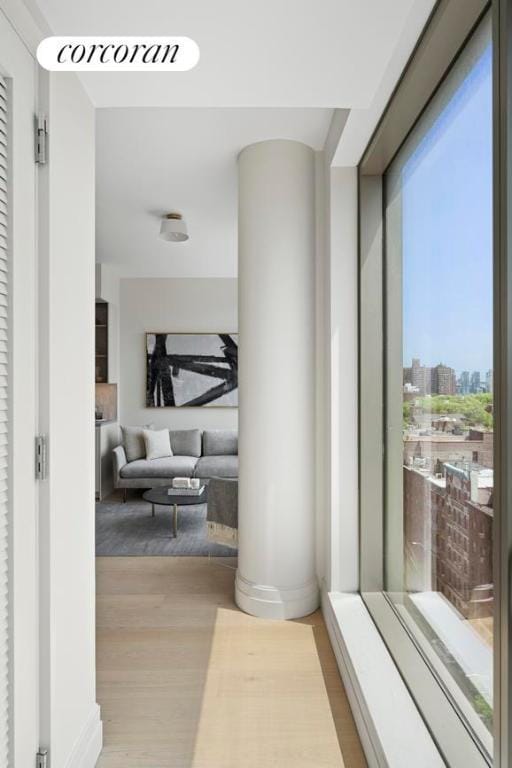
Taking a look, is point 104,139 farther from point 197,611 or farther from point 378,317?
point 197,611

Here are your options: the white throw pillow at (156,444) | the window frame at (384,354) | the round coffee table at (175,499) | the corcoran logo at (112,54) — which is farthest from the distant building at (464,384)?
the white throw pillow at (156,444)

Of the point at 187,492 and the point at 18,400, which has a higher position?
the point at 18,400

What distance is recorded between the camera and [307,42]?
131cm

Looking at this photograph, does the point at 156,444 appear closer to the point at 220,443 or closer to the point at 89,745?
the point at 220,443

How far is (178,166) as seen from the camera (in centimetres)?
304

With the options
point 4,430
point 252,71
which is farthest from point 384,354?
point 4,430

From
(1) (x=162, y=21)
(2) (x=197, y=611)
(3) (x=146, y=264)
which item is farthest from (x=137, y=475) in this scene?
(1) (x=162, y=21)

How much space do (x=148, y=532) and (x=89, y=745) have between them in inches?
106

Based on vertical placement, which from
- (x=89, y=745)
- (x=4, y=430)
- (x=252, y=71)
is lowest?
(x=89, y=745)

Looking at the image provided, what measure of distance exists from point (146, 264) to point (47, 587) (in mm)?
4708

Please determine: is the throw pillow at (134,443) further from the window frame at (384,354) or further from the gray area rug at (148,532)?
the window frame at (384,354)

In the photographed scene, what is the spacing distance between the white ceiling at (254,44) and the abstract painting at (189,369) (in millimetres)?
4705

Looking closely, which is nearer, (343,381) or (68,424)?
(68,424)

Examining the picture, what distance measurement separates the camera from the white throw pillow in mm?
5707
